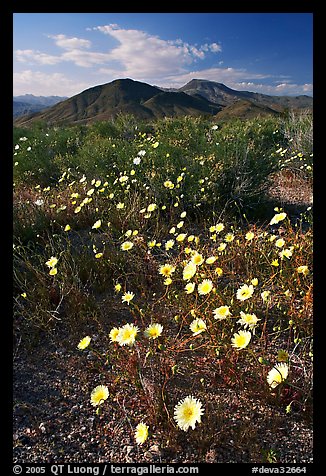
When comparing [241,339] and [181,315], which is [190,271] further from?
[241,339]

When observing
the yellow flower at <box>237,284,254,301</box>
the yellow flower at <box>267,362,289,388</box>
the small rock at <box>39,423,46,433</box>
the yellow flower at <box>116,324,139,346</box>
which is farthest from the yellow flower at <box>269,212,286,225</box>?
the small rock at <box>39,423,46,433</box>

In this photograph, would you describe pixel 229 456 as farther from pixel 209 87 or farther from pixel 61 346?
pixel 209 87

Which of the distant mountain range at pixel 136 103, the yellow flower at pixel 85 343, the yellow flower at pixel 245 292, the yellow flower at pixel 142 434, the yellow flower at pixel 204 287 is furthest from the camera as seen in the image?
the distant mountain range at pixel 136 103

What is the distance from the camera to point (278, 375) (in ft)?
4.97

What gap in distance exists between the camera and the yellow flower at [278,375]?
148 cm

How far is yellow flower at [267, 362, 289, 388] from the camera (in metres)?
1.48

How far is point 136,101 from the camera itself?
90.4 m

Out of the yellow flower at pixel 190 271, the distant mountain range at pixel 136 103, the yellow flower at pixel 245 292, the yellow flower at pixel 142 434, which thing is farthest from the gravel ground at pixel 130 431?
the distant mountain range at pixel 136 103

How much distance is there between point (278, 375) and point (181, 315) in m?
0.87

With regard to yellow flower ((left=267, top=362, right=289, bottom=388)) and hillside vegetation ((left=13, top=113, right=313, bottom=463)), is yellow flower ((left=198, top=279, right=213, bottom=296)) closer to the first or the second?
hillside vegetation ((left=13, top=113, right=313, bottom=463))

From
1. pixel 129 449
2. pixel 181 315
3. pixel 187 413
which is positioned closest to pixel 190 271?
pixel 181 315

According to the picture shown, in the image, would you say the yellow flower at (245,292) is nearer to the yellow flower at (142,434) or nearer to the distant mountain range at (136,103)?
the yellow flower at (142,434)

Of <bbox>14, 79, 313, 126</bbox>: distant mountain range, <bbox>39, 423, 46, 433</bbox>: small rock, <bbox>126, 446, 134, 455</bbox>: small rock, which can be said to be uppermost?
<bbox>14, 79, 313, 126</bbox>: distant mountain range
